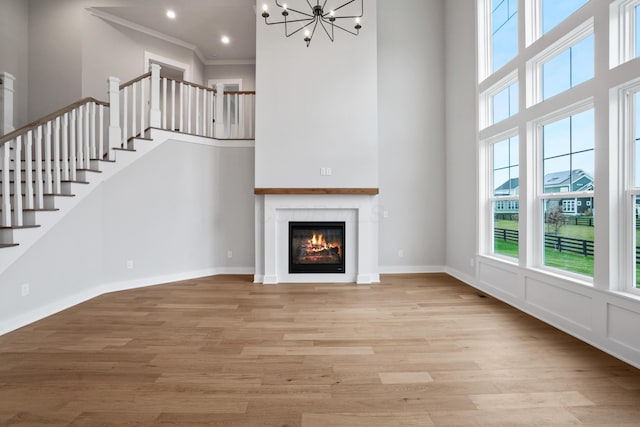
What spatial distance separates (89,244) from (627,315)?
5.64 m

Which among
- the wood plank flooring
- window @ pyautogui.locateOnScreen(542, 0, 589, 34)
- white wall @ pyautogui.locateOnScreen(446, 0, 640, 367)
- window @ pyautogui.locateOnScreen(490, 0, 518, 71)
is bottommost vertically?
the wood plank flooring

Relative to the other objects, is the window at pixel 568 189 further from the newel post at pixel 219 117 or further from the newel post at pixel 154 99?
the newel post at pixel 154 99

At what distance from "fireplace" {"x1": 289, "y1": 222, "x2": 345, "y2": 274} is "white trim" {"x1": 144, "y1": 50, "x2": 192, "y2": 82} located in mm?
4757

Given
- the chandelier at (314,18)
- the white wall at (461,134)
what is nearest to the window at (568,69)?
the white wall at (461,134)

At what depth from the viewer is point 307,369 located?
215 cm

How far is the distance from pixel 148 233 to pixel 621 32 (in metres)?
5.79

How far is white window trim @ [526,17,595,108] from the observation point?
268cm

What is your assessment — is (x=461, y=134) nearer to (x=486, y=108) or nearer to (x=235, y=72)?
(x=486, y=108)

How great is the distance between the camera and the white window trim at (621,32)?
91.1 inches

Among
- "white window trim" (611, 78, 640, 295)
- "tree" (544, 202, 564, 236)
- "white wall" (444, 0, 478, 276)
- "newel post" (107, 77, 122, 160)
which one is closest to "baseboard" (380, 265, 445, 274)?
"white wall" (444, 0, 478, 276)

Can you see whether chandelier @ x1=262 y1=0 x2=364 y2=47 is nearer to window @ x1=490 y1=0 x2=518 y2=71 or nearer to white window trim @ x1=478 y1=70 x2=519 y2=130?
window @ x1=490 y1=0 x2=518 y2=71

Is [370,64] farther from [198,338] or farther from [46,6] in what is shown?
[46,6]

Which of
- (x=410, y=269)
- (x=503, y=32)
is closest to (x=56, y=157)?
(x=410, y=269)

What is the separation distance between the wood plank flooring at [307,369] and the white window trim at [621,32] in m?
2.40
